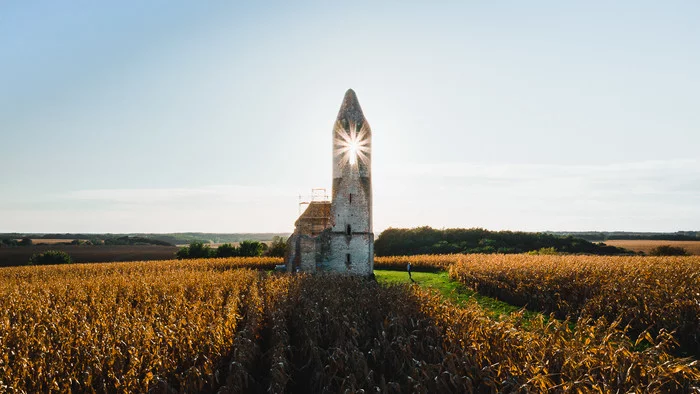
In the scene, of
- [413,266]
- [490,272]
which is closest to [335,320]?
[490,272]

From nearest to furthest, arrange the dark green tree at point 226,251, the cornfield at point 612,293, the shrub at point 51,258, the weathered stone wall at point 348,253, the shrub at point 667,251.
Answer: the cornfield at point 612,293 < the weathered stone wall at point 348,253 < the shrub at point 667,251 < the dark green tree at point 226,251 < the shrub at point 51,258

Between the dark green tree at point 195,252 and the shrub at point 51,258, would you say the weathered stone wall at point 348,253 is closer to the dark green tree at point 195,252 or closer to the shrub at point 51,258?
the dark green tree at point 195,252

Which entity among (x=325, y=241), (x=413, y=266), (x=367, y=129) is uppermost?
(x=367, y=129)

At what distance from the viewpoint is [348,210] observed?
27172 millimetres

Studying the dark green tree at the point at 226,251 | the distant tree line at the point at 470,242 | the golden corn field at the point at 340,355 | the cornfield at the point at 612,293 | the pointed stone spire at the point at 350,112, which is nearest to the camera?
the golden corn field at the point at 340,355

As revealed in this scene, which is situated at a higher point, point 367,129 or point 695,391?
point 367,129

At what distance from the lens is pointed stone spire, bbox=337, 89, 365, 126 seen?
2777 centimetres

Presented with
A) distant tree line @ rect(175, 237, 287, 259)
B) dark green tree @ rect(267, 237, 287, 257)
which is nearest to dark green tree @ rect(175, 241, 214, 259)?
distant tree line @ rect(175, 237, 287, 259)

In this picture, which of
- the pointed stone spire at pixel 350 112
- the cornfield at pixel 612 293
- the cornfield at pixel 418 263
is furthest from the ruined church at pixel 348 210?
the cornfield at pixel 418 263

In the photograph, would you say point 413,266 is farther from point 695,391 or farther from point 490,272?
point 695,391

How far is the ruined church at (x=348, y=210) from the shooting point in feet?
89.1

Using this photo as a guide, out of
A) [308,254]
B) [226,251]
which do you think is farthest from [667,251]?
[226,251]

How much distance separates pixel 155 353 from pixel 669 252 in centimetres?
5931

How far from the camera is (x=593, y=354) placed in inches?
266
